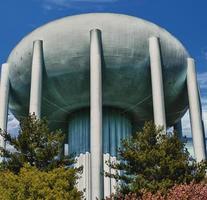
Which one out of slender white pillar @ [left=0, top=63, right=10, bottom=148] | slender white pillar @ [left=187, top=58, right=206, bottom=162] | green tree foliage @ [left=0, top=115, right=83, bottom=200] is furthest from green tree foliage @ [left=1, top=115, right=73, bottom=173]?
slender white pillar @ [left=187, top=58, right=206, bottom=162]

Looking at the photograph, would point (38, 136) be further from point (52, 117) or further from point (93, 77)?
point (52, 117)

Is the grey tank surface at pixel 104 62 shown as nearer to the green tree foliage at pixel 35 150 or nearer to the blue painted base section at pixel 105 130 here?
the blue painted base section at pixel 105 130

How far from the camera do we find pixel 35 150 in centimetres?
→ 1831

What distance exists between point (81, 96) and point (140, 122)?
625 cm

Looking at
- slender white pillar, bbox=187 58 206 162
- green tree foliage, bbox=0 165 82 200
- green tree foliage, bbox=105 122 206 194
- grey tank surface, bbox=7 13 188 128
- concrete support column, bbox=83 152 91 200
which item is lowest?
green tree foliage, bbox=0 165 82 200

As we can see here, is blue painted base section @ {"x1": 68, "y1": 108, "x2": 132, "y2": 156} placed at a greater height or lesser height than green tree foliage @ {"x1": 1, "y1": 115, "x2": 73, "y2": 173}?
greater

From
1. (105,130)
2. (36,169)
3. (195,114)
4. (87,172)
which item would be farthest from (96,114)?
(36,169)

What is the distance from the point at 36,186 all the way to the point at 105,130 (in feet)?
49.1

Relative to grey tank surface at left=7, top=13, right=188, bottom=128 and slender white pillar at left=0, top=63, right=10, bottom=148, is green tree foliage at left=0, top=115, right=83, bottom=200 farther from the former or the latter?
slender white pillar at left=0, top=63, right=10, bottom=148

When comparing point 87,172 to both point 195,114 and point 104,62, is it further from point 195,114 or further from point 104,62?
point 195,114

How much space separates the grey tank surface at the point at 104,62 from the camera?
26.7 meters

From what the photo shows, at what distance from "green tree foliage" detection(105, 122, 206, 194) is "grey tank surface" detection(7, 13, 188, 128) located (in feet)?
29.7

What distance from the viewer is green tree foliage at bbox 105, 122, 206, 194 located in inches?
675

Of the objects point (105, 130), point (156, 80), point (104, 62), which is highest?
point (104, 62)
